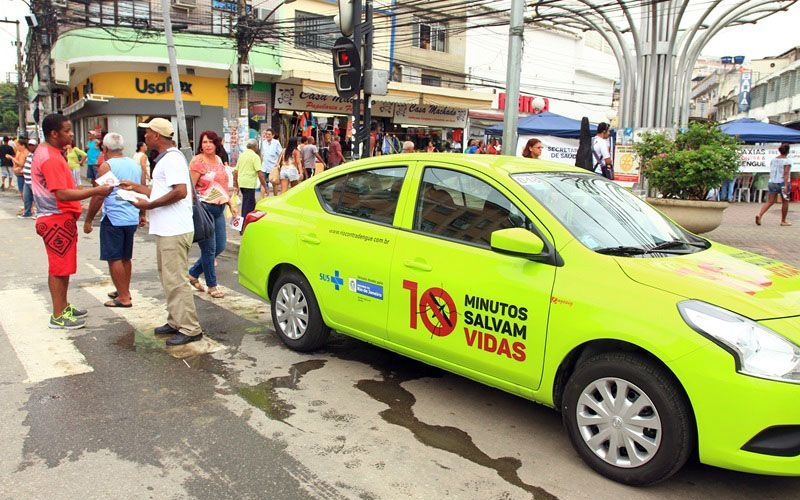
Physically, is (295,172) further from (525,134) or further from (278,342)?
(278,342)

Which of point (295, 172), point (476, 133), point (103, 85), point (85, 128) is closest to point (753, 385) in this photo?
point (295, 172)

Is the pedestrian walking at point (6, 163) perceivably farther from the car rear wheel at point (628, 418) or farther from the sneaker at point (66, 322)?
the car rear wheel at point (628, 418)

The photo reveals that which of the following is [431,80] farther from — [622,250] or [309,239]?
[622,250]

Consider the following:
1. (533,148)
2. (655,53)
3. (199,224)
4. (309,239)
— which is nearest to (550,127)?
(655,53)

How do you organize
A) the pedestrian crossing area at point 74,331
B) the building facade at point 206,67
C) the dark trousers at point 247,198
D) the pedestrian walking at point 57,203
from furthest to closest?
the building facade at point 206,67 → the dark trousers at point 247,198 → the pedestrian walking at point 57,203 → the pedestrian crossing area at point 74,331

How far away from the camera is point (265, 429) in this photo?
379 cm

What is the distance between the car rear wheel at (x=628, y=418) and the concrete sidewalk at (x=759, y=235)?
710 centimetres

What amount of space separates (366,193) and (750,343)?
2.77 meters

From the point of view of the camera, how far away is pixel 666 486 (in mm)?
3264

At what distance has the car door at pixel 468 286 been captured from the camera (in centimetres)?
358

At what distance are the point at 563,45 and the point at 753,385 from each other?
44.4 m

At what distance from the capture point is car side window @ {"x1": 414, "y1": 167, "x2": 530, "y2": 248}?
3924 millimetres

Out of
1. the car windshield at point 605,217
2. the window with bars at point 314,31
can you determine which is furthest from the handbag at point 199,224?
the window with bars at point 314,31

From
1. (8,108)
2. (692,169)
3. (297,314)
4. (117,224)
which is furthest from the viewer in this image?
(8,108)
